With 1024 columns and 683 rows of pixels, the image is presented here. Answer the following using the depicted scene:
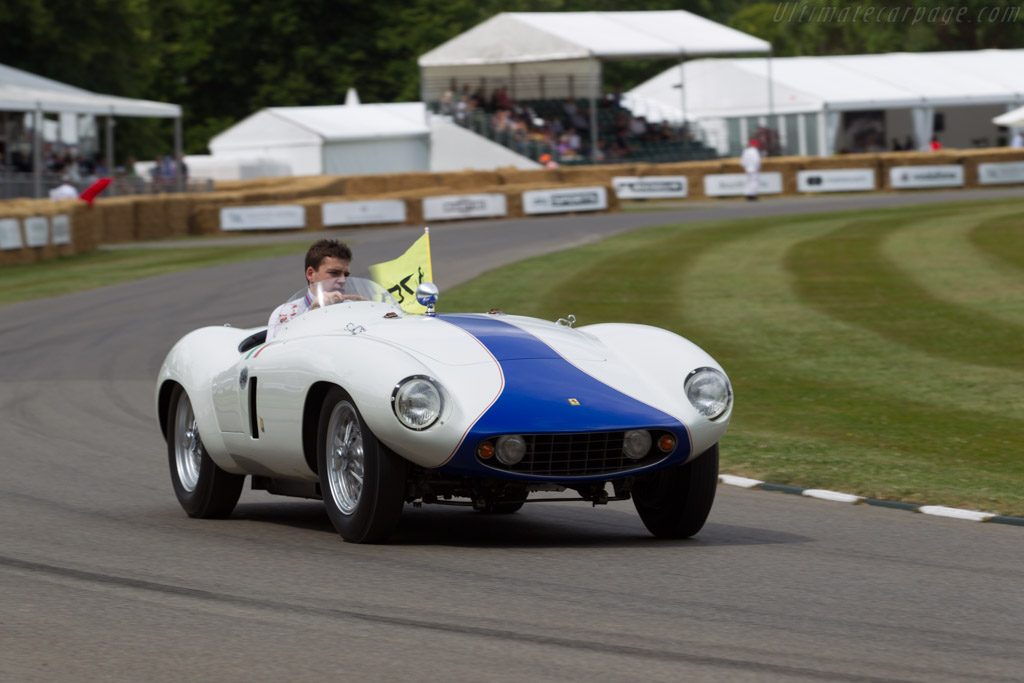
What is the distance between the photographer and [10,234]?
94.8ft

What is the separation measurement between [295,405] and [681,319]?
36.4 ft

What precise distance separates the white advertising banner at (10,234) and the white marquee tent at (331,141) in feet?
81.0

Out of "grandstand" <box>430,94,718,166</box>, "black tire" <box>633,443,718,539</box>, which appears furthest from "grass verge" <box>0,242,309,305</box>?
"grandstand" <box>430,94,718,166</box>

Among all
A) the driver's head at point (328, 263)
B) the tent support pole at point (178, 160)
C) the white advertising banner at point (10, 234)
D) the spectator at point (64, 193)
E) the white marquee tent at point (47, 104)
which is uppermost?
the white marquee tent at point (47, 104)

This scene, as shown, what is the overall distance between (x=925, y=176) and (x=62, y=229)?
81.1 feet

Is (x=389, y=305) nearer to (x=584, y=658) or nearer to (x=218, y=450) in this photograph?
(x=218, y=450)

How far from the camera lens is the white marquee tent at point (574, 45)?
158 feet

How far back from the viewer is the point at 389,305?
24.4ft

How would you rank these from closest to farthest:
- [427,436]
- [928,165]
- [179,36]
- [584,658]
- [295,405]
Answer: [584,658], [427,436], [295,405], [928,165], [179,36]

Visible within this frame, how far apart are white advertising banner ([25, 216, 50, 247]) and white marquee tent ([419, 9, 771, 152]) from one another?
2115 centimetres

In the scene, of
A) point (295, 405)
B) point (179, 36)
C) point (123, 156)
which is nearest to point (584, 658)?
point (295, 405)

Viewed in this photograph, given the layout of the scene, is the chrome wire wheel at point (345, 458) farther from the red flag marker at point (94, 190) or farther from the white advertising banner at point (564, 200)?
the white advertising banner at point (564, 200)

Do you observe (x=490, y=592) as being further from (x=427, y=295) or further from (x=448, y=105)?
(x=448, y=105)

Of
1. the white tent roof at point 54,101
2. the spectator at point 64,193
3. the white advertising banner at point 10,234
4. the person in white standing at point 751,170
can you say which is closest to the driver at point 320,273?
the white advertising banner at point 10,234
